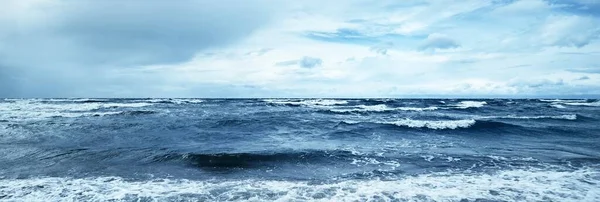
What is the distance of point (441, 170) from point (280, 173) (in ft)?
15.1

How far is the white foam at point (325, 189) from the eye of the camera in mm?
7379

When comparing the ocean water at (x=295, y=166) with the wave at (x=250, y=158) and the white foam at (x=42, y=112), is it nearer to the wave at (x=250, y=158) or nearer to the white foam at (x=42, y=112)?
the wave at (x=250, y=158)

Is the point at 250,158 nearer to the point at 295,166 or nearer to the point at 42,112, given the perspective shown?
the point at 295,166

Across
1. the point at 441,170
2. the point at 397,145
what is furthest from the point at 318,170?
the point at 397,145

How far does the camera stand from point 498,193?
7.67 m

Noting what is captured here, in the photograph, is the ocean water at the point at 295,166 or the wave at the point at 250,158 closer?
the ocean water at the point at 295,166

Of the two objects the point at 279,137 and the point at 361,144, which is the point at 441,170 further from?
the point at 279,137

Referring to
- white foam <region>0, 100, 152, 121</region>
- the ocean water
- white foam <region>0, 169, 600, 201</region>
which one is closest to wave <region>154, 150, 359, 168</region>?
the ocean water

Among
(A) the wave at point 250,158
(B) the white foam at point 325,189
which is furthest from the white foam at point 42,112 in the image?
(B) the white foam at point 325,189

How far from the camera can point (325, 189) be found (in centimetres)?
798

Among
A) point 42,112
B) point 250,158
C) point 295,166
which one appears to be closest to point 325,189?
point 295,166

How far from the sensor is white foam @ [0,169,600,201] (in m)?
7.38

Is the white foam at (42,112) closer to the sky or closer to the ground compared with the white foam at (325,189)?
closer to the sky

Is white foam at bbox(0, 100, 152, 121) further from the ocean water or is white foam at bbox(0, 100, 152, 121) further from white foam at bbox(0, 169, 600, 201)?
white foam at bbox(0, 169, 600, 201)
